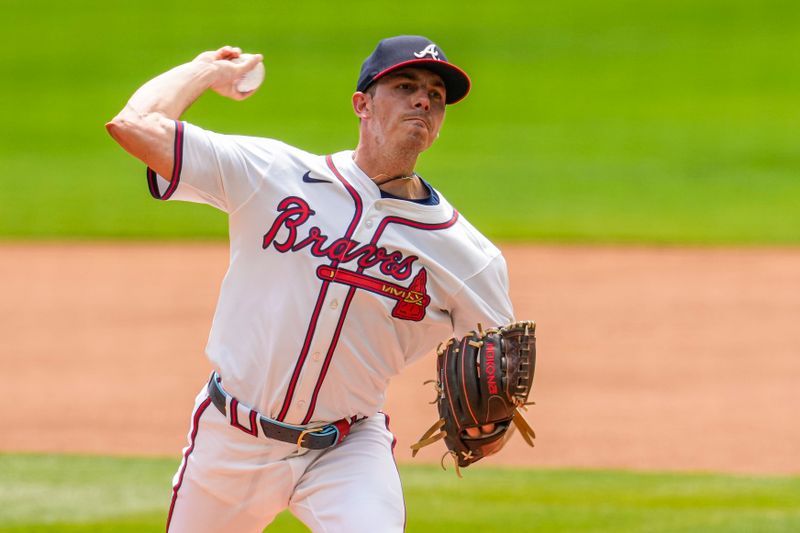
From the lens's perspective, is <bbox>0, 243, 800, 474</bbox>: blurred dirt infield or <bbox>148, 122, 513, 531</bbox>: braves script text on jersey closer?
<bbox>148, 122, 513, 531</bbox>: braves script text on jersey

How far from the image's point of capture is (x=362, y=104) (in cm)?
448

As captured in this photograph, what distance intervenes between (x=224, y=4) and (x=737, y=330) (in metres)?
22.5

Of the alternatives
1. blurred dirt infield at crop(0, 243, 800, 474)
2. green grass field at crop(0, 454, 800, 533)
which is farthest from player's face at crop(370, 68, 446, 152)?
blurred dirt infield at crop(0, 243, 800, 474)

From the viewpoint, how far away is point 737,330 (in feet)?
39.9

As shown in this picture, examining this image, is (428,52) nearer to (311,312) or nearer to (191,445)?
(311,312)

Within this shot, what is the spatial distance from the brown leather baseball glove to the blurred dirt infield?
14.4ft

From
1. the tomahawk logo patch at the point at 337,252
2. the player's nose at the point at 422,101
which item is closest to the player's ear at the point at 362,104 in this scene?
the player's nose at the point at 422,101

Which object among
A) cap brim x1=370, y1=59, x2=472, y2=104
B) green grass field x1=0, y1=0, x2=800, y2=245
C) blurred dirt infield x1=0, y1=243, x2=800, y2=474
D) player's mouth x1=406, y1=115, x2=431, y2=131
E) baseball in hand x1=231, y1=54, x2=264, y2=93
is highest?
cap brim x1=370, y1=59, x2=472, y2=104

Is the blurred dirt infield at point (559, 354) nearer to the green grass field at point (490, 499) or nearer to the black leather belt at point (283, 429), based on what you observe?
the green grass field at point (490, 499)

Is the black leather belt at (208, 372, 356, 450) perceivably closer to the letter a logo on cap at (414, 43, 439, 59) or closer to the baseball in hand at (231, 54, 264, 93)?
→ the baseball in hand at (231, 54, 264, 93)

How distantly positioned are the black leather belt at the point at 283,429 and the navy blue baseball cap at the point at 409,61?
3.66 feet

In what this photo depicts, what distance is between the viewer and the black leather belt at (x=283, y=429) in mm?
4297

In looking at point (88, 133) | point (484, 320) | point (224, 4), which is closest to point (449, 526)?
point (484, 320)

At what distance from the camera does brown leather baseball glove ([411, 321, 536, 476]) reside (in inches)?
167
